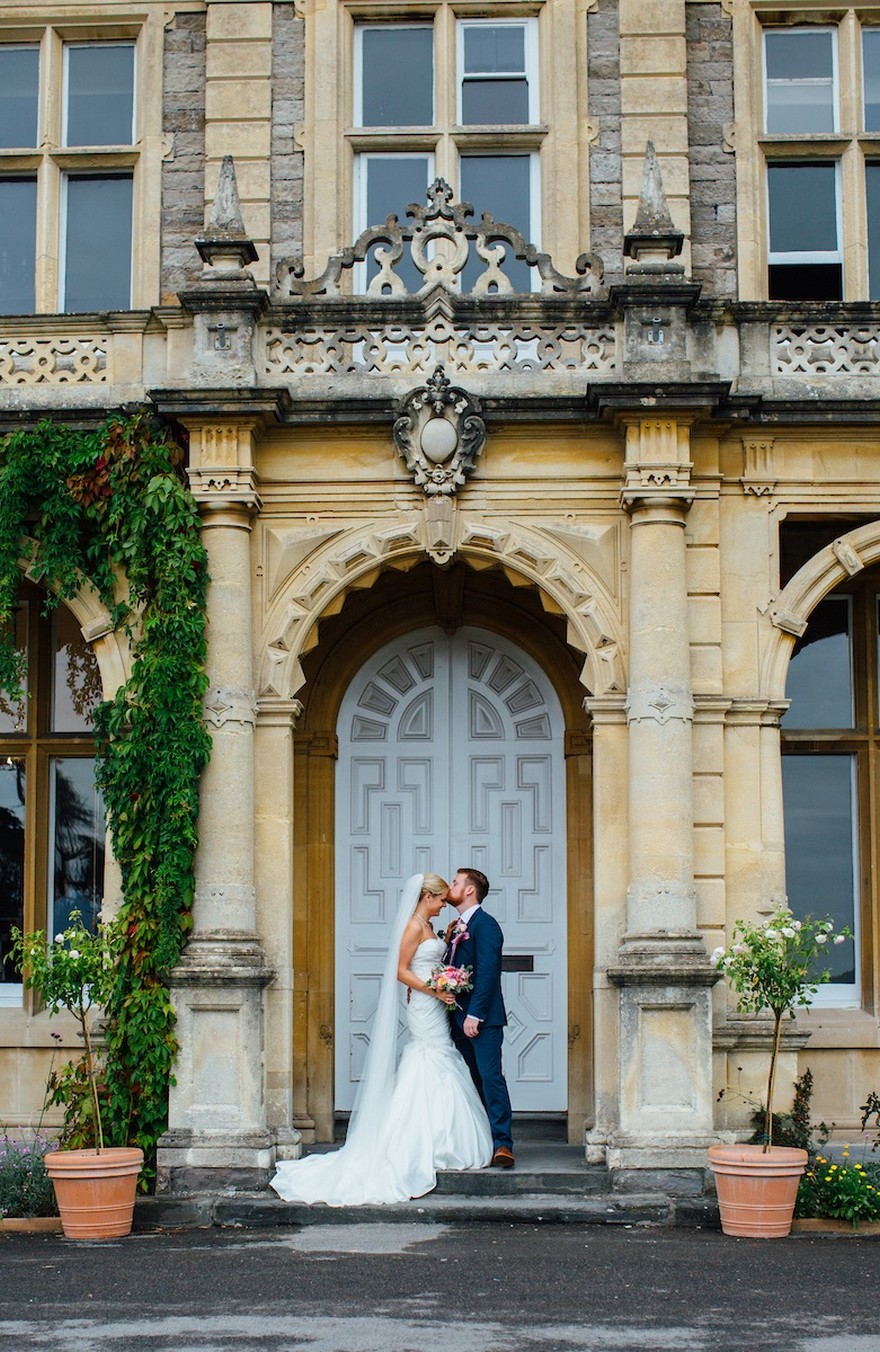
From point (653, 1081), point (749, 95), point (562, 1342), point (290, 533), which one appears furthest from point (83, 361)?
point (562, 1342)

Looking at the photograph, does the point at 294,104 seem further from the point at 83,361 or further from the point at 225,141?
the point at 83,361

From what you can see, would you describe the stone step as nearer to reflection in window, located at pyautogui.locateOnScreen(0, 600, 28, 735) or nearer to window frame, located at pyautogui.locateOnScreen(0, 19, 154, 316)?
reflection in window, located at pyautogui.locateOnScreen(0, 600, 28, 735)

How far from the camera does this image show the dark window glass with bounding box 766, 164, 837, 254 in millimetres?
12953

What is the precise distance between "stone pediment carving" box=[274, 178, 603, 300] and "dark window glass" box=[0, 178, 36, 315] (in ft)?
8.40

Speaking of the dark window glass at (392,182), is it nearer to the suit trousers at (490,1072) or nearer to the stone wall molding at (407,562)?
the stone wall molding at (407,562)

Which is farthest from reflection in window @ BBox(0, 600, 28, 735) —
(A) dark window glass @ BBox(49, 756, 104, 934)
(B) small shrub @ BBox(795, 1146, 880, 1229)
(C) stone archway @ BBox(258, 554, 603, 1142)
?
(B) small shrub @ BBox(795, 1146, 880, 1229)

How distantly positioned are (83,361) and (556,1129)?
5959mm

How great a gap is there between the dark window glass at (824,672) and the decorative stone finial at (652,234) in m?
3.00

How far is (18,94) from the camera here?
13383 mm

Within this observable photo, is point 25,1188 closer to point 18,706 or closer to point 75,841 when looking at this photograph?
point 75,841

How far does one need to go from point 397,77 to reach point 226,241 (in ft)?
8.82

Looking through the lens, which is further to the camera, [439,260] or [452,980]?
[439,260]

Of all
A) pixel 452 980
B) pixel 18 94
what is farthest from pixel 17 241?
pixel 452 980

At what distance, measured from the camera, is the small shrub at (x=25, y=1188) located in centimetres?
1047
